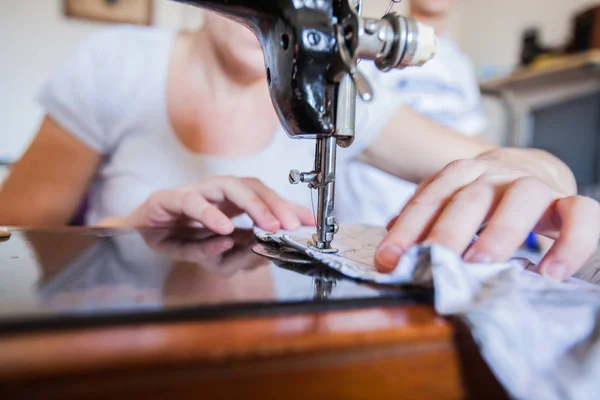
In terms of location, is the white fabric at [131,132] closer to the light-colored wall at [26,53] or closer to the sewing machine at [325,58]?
the sewing machine at [325,58]

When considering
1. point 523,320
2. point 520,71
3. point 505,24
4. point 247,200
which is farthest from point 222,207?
point 505,24

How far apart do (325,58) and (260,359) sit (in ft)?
0.84

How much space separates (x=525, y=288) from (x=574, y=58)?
8.56ft

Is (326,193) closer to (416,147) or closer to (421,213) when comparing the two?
(421,213)

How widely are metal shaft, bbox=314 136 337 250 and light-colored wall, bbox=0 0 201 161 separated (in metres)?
2.53

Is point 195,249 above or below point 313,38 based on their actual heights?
below

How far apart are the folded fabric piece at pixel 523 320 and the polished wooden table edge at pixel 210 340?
0.07 ft

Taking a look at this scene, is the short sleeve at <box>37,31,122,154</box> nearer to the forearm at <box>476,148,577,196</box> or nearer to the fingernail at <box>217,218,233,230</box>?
the fingernail at <box>217,218,233,230</box>

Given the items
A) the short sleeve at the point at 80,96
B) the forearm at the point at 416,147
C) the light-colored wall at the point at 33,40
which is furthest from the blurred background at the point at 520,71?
Result: the forearm at the point at 416,147

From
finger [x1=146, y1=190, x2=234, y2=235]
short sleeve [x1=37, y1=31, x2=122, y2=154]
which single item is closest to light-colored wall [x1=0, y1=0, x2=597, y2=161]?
short sleeve [x1=37, y1=31, x2=122, y2=154]

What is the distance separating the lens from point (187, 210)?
0.56 metres

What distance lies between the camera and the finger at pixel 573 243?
12.8 inches

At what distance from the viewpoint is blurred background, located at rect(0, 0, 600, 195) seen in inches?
102

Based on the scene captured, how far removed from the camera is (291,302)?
0.27 m
